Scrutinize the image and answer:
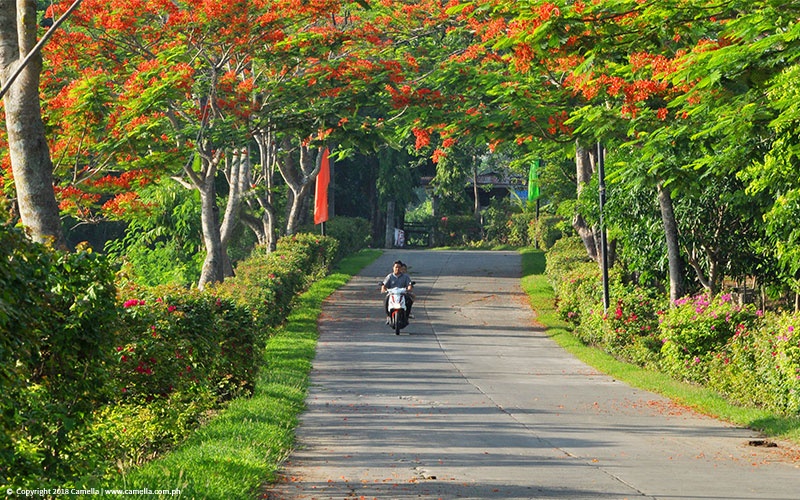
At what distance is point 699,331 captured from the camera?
1844cm

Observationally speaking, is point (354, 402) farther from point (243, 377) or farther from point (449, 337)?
point (449, 337)

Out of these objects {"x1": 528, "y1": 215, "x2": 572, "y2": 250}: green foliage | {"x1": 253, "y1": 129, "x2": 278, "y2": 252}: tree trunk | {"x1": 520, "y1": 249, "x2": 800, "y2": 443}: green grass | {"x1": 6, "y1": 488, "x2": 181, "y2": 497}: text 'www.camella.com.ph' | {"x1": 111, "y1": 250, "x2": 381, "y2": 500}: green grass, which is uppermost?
{"x1": 253, "y1": 129, "x2": 278, "y2": 252}: tree trunk

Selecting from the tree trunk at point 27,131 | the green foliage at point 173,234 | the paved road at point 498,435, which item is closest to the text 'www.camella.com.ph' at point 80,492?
the paved road at point 498,435

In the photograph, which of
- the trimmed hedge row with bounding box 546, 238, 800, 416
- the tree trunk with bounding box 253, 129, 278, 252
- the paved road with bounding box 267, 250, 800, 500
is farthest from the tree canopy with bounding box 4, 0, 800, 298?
the paved road with bounding box 267, 250, 800, 500

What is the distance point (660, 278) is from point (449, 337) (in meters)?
5.02

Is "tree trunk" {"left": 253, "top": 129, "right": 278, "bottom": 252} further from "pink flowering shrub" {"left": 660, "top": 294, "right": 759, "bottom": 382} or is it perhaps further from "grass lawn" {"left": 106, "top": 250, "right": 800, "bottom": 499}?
"pink flowering shrub" {"left": 660, "top": 294, "right": 759, "bottom": 382}

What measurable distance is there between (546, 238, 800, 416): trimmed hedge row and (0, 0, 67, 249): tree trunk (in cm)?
904

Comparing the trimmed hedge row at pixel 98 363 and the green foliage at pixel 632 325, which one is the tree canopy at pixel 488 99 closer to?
the green foliage at pixel 632 325

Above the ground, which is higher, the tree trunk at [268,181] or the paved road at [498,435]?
the tree trunk at [268,181]

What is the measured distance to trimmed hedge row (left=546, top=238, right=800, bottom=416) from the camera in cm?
1478

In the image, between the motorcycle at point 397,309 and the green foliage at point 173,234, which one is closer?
the motorcycle at point 397,309

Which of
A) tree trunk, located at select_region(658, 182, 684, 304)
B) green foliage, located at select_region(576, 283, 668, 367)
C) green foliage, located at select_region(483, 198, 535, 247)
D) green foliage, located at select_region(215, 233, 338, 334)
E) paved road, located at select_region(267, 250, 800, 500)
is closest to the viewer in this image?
paved road, located at select_region(267, 250, 800, 500)

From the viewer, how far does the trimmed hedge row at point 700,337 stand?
14781 millimetres

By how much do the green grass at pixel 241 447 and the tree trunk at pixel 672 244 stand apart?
753 centimetres
